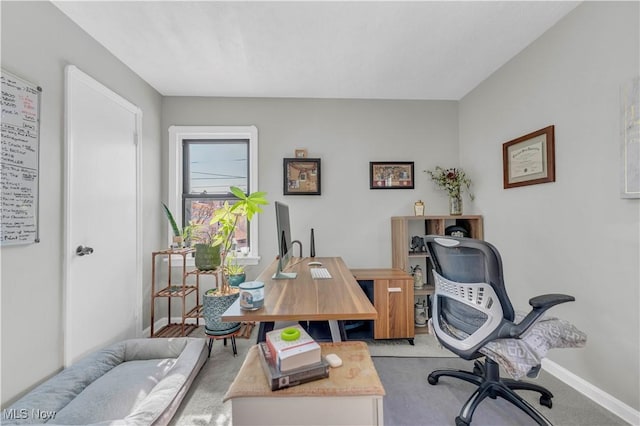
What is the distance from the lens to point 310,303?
1306mm

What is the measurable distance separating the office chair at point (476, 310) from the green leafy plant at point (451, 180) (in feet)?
4.89

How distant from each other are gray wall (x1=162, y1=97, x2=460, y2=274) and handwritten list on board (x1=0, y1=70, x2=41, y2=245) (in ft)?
4.63

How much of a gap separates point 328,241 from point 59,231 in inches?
85.4

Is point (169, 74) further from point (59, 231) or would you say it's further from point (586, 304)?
point (586, 304)

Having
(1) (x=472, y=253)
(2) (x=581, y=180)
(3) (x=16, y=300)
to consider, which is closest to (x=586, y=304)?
(2) (x=581, y=180)

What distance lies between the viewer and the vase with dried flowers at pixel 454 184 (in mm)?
2879

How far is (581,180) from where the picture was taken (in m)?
1.73

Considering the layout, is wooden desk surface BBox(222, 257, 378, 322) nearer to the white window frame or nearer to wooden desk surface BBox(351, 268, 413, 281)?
wooden desk surface BBox(351, 268, 413, 281)

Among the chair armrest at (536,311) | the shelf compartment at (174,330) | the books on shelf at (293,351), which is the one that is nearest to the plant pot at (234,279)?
the shelf compartment at (174,330)

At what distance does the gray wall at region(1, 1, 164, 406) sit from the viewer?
4.64ft

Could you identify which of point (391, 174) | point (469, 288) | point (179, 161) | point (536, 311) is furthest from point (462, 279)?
point (179, 161)

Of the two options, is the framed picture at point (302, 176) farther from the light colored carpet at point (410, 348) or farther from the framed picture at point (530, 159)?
the framed picture at point (530, 159)

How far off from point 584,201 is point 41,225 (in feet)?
10.9

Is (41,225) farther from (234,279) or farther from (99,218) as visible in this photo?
(234,279)
